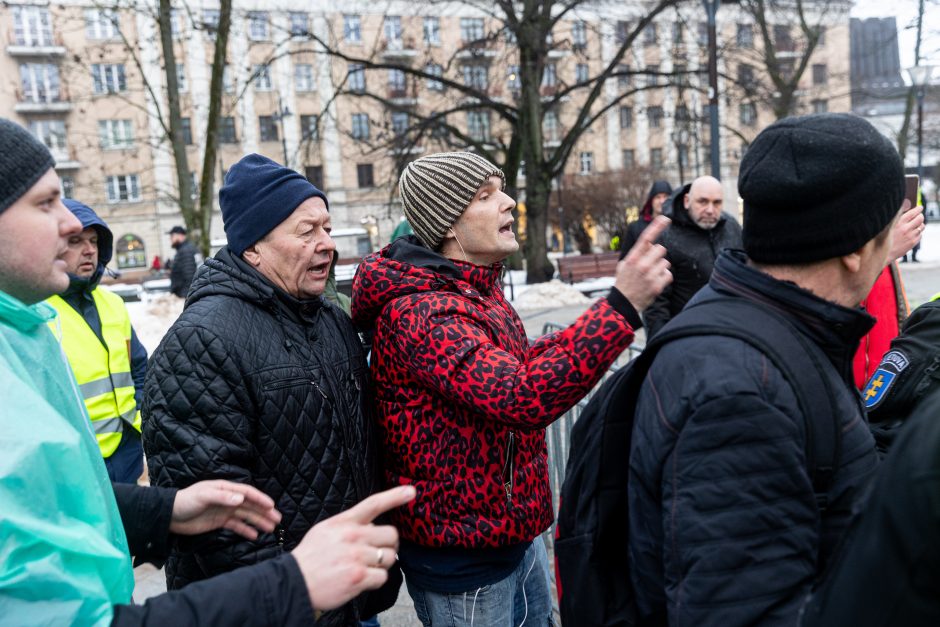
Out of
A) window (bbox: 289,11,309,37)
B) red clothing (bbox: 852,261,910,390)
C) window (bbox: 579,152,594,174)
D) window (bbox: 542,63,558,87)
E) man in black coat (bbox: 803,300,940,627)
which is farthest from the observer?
window (bbox: 579,152,594,174)

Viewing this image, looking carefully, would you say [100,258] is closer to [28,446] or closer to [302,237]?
[302,237]

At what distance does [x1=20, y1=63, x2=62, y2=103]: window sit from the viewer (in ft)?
150

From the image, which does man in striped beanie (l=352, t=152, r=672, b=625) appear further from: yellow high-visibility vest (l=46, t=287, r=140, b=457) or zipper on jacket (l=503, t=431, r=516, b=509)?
yellow high-visibility vest (l=46, t=287, r=140, b=457)

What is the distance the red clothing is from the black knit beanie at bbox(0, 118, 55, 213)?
3.07 m

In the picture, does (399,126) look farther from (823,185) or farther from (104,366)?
(823,185)

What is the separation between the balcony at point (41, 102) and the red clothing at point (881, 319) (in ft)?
164

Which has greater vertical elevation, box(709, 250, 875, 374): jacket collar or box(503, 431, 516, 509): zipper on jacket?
box(709, 250, 875, 374): jacket collar

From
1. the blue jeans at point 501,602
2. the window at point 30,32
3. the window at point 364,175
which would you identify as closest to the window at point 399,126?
the window at point 364,175

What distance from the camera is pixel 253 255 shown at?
93.4 inches

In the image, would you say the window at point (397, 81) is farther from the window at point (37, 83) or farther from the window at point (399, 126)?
the window at point (37, 83)

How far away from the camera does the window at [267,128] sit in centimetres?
4741

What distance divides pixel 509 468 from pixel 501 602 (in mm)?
418

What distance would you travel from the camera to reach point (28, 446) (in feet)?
3.92

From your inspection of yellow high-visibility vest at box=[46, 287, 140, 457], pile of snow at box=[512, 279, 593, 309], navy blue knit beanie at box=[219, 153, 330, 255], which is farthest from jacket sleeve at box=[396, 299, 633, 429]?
pile of snow at box=[512, 279, 593, 309]
